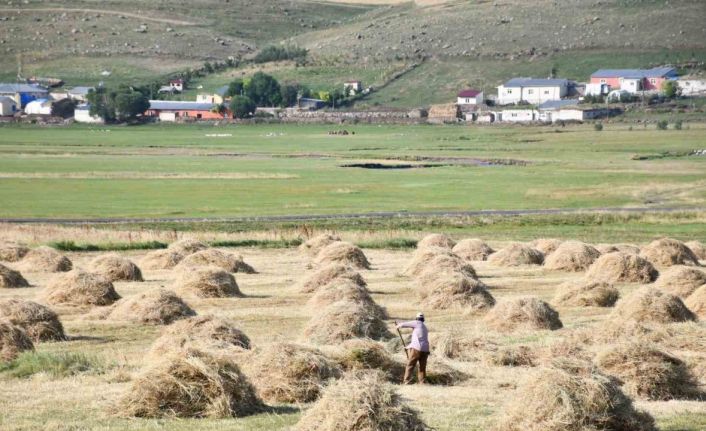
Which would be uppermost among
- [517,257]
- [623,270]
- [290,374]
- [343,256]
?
[290,374]

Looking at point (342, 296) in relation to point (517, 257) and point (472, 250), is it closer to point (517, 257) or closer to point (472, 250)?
point (517, 257)

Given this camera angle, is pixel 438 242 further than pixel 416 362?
Yes

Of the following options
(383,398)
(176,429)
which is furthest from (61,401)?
(383,398)

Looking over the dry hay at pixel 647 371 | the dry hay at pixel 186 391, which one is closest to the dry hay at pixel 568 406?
the dry hay at pixel 647 371

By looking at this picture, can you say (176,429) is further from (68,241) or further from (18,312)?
(68,241)

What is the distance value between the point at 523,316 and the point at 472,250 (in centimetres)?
2110

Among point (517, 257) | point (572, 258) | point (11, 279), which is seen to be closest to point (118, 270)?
point (11, 279)

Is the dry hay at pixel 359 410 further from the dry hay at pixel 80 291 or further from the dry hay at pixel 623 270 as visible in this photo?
the dry hay at pixel 623 270

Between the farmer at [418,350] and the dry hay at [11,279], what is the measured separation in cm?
2134

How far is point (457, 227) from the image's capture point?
71.1m

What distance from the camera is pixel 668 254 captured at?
51.2m

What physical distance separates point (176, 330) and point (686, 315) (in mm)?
14408

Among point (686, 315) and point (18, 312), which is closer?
point (18, 312)

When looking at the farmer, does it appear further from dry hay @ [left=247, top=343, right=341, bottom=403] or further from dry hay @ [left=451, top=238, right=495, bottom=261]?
dry hay @ [left=451, top=238, right=495, bottom=261]
